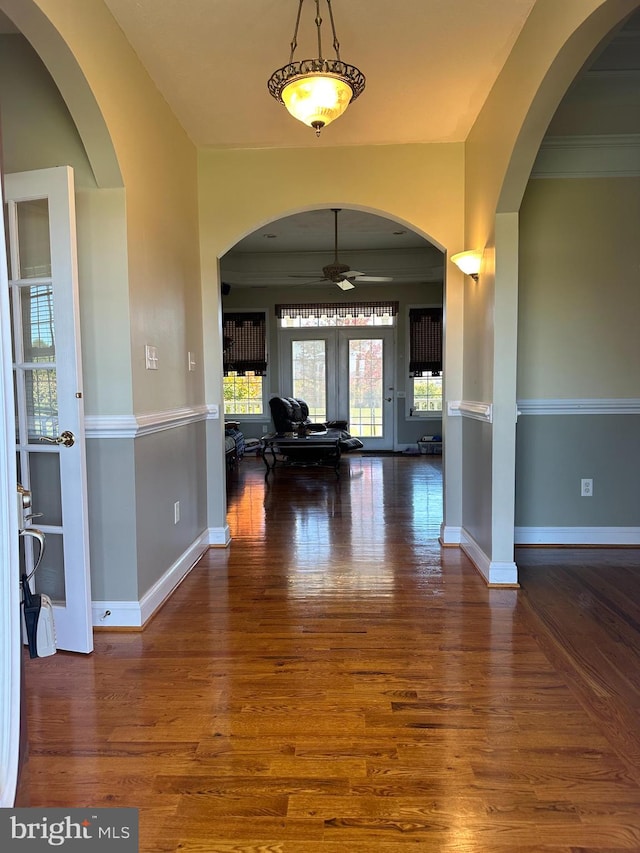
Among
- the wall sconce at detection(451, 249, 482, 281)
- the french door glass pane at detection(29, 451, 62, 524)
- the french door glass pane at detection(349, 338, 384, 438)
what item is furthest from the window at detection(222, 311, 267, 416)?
the french door glass pane at detection(29, 451, 62, 524)

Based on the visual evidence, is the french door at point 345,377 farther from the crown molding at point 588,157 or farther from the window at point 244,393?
the crown molding at point 588,157

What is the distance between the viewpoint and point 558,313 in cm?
362

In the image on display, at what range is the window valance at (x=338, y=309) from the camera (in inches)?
346

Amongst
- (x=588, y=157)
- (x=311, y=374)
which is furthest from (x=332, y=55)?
(x=311, y=374)

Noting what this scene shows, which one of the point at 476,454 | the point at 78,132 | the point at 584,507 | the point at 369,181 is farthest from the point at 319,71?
the point at 584,507

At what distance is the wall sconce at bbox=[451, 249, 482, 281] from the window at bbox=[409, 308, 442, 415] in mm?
5431

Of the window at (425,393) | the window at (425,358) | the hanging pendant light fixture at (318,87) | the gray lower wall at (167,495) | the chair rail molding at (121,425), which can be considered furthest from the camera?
the window at (425,393)

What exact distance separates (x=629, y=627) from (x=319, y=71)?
9.30 feet

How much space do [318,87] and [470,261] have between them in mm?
1515

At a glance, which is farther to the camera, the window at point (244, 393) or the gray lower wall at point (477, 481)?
the window at point (244, 393)

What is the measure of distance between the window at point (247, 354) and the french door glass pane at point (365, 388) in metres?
1.56

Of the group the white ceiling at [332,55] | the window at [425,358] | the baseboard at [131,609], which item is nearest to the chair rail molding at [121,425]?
the baseboard at [131,609]

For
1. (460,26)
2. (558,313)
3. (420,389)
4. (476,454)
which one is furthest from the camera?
(420,389)

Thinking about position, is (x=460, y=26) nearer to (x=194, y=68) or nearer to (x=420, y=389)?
(x=194, y=68)
